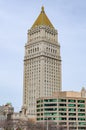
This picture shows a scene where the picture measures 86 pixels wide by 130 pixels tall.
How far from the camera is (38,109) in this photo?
6924 inches

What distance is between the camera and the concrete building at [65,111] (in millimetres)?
169125

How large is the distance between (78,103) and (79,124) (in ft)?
36.8

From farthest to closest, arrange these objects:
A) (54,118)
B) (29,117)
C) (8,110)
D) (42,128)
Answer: (8,110) → (29,117) → (54,118) → (42,128)

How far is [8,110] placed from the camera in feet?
637

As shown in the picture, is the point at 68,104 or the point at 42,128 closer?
the point at 42,128

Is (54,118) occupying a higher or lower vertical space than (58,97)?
lower

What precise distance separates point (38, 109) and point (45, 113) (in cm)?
665

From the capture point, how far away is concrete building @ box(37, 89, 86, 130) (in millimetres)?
169125

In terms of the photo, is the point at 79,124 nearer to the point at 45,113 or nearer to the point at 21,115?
the point at 45,113

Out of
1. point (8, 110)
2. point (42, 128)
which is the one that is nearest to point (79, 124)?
point (42, 128)

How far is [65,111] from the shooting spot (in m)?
170

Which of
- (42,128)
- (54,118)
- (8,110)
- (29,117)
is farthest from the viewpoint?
(8,110)

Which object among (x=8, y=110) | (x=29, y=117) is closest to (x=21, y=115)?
(x=29, y=117)

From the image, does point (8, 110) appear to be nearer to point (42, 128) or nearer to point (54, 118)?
point (54, 118)
